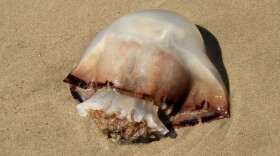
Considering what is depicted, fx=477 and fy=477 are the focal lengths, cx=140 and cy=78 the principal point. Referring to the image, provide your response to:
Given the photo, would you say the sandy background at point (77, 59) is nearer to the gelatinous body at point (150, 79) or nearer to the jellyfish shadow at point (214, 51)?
the jellyfish shadow at point (214, 51)

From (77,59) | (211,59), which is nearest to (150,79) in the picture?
(211,59)

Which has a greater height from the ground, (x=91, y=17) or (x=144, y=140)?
(x=91, y=17)

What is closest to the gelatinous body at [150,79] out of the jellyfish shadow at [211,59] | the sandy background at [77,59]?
the jellyfish shadow at [211,59]

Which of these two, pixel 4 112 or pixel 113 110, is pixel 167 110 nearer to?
pixel 113 110

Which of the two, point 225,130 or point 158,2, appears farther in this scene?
point 158,2

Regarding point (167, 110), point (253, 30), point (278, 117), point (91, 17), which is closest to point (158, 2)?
point (91, 17)

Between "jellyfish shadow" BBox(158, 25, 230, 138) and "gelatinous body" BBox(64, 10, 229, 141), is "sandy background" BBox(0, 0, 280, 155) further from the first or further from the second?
"gelatinous body" BBox(64, 10, 229, 141)
